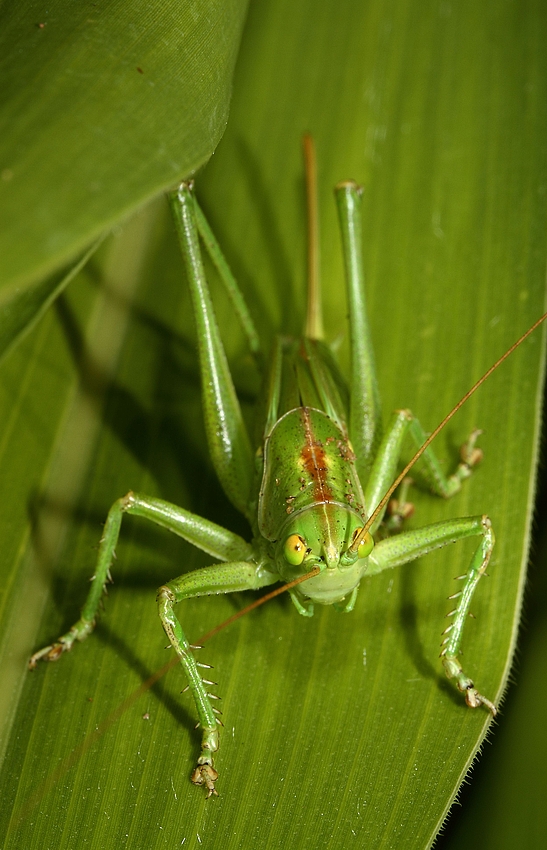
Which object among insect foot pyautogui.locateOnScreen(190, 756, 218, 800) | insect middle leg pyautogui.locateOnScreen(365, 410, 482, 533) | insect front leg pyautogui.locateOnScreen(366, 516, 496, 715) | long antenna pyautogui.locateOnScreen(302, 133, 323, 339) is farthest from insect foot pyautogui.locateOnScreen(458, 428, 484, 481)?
insect foot pyautogui.locateOnScreen(190, 756, 218, 800)

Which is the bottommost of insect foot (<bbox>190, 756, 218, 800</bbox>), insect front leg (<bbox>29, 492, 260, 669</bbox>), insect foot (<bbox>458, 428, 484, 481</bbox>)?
insect foot (<bbox>190, 756, 218, 800</bbox>)

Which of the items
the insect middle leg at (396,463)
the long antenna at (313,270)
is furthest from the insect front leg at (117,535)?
the long antenna at (313,270)

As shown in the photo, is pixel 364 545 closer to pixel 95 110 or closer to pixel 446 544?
pixel 446 544

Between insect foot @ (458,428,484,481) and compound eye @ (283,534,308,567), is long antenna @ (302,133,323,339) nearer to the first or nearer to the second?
insect foot @ (458,428,484,481)

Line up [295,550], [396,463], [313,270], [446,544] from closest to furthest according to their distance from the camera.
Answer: [295,550] < [446,544] < [396,463] < [313,270]

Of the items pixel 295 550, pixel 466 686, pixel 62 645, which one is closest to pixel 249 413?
pixel 295 550

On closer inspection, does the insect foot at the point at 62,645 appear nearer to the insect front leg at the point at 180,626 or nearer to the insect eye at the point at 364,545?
the insect front leg at the point at 180,626

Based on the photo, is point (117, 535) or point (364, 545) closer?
point (364, 545)

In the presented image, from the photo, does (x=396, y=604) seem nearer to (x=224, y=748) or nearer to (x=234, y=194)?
(x=224, y=748)
